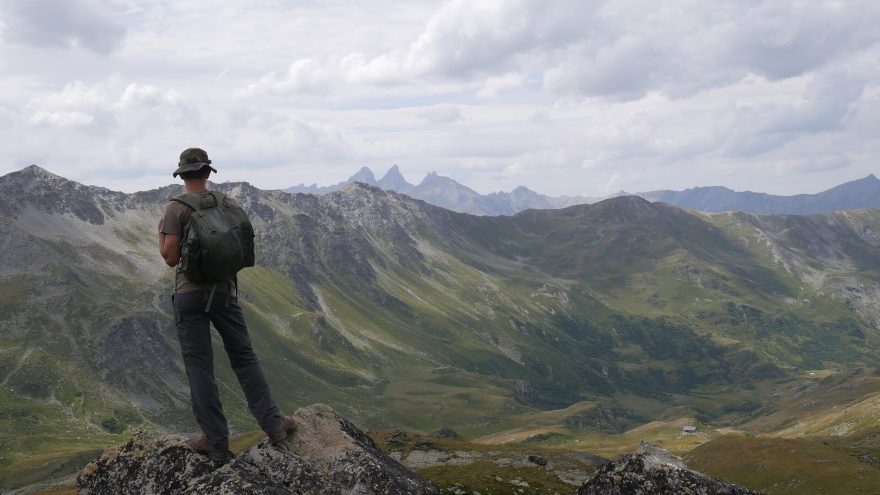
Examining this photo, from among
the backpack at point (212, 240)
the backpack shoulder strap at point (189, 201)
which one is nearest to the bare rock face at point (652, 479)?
the backpack at point (212, 240)

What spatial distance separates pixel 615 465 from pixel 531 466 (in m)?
47.4

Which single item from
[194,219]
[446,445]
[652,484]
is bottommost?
[446,445]

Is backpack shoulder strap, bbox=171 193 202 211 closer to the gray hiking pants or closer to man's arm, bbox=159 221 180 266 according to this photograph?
man's arm, bbox=159 221 180 266

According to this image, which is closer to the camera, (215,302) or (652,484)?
(215,302)

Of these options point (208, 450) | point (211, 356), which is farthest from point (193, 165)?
point (208, 450)

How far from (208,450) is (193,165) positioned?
7547 millimetres

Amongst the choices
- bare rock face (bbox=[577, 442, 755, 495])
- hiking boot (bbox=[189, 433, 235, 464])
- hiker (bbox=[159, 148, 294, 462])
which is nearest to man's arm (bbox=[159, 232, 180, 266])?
hiker (bbox=[159, 148, 294, 462])

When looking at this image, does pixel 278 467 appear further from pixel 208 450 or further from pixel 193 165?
pixel 193 165

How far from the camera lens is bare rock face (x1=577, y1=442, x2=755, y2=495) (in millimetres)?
18219

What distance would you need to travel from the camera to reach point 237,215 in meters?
17.3

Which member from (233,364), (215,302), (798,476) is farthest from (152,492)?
(798,476)

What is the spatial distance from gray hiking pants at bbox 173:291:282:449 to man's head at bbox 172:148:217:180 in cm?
307

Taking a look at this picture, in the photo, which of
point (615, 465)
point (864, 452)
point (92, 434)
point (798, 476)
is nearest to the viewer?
point (615, 465)

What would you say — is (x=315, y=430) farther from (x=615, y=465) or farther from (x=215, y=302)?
(x=615, y=465)
